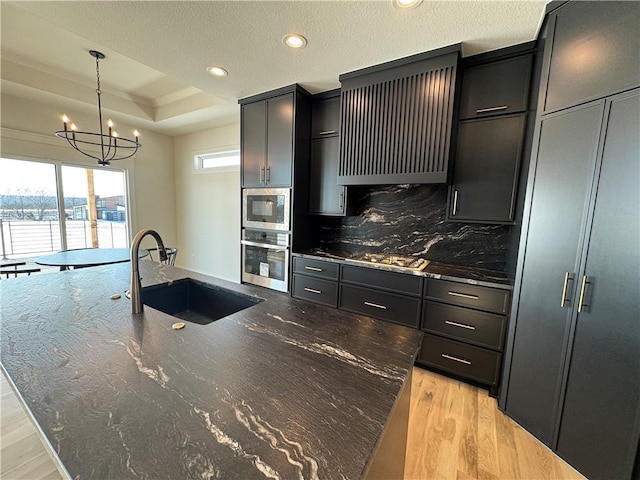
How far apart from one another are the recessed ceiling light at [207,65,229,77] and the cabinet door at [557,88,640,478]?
276 centimetres

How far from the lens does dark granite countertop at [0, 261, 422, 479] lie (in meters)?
0.56

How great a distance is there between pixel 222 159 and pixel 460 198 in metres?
3.88

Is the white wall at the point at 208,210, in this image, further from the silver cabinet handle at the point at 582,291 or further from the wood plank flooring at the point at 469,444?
the silver cabinet handle at the point at 582,291

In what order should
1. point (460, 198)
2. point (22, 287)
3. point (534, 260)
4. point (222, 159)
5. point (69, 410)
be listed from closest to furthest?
point (69, 410), point (22, 287), point (534, 260), point (460, 198), point (222, 159)

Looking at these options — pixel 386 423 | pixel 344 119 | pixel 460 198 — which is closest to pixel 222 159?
pixel 344 119

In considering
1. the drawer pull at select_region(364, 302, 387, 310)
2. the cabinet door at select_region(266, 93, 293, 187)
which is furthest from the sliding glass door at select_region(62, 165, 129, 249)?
the drawer pull at select_region(364, 302, 387, 310)

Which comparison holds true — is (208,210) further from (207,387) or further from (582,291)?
(582,291)

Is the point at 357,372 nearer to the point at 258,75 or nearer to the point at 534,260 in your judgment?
the point at 534,260

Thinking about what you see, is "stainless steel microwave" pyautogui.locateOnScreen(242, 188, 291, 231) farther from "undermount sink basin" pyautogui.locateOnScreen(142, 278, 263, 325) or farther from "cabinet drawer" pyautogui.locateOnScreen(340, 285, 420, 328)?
"undermount sink basin" pyautogui.locateOnScreen(142, 278, 263, 325)

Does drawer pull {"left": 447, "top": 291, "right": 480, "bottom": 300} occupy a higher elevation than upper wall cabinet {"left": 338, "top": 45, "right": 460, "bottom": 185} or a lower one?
lower

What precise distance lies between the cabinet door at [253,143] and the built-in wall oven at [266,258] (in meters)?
0.63

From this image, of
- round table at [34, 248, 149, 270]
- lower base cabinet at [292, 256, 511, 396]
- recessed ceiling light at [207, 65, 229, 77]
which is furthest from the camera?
round table at [34, 248, 149, 270]

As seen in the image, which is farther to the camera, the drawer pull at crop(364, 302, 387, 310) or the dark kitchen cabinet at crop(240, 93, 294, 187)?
the dark kitchen cabinet at crop(240, 93, 294, 187)

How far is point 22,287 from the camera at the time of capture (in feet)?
5.27
